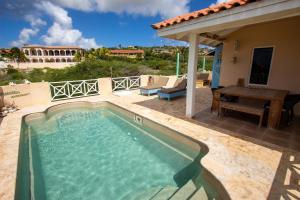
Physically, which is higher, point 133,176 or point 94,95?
point 94,95

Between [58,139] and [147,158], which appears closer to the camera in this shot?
[147,158]

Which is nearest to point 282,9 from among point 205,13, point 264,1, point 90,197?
point 264,1

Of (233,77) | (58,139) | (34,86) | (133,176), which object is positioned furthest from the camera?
(34,86)

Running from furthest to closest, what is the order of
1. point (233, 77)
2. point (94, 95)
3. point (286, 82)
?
point (94, 95)
point (233, 77)
point (286, 82)

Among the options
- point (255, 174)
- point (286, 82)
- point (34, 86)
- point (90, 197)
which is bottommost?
point (90, 197)

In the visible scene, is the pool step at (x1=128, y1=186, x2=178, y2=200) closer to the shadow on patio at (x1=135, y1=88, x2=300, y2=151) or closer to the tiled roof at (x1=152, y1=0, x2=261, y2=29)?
the shadow on patio at (x1=135, y1=88, x2=300, y2=151)

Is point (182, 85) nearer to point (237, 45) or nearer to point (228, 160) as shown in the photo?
point (237, 45)

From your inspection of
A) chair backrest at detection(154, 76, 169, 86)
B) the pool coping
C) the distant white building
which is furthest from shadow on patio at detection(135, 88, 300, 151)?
the distant white building

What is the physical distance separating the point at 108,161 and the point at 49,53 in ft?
267

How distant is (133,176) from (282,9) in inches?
168

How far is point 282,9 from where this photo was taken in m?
2.92

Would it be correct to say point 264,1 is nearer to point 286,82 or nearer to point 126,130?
point 286,82

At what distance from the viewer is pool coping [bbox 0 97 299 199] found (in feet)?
8.59

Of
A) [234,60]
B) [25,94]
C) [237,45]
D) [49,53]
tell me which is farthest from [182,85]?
[49,53]
